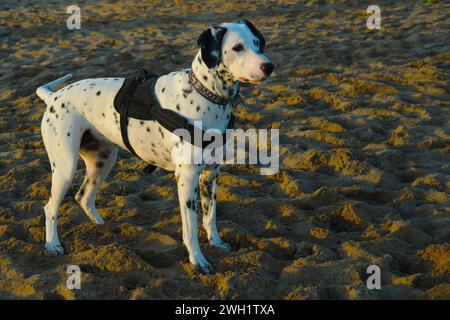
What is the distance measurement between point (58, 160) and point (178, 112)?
1130mm

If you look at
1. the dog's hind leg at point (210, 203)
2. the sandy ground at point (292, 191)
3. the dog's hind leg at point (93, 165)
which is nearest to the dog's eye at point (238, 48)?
the dog's hind leg at point (210, 203)

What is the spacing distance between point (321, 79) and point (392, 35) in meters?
2.69

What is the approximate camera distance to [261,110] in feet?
24.8

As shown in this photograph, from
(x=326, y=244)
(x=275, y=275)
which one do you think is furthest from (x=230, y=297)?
(x=326, y=244)

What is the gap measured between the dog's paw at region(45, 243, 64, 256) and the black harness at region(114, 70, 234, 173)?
98cm

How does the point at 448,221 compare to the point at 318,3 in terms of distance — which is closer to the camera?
the point at 448,221

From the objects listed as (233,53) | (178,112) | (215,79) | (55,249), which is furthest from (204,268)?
(233,53)

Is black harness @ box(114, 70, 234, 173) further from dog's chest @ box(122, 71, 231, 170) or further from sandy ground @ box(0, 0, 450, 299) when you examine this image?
sandy ground @ box(0, 0, 450, 299)

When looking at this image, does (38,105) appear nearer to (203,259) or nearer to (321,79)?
(321,79)

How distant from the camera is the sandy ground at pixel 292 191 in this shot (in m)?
3.94

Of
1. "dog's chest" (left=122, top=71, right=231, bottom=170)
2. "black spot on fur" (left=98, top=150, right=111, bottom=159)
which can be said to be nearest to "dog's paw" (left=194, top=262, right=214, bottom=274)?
"dog's chest" (left=122, top=71, right=231, bottom=170)

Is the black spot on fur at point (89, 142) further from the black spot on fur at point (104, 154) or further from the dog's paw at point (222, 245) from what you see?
the dog's paw at point (222, 245)

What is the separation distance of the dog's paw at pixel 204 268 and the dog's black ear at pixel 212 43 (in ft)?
4.78

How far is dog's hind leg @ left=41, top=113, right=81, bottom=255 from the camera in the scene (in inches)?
172
